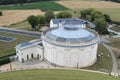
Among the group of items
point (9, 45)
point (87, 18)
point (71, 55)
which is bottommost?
point (9, 45)

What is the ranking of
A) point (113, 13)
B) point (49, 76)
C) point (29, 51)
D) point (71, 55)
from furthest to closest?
point (113, 13), point (29, 51), point (71, 55), point (49, 76)

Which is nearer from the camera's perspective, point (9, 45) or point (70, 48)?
point (70, 48)

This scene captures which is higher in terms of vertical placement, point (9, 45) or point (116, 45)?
point (9, 45)

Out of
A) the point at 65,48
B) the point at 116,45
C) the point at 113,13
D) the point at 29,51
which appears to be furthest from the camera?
the point at 113,13

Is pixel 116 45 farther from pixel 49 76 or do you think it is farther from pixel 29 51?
pixel 49 76

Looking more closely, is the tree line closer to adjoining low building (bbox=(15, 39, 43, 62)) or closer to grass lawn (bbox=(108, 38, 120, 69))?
grass lawn (bbox=(108, 38, 120, 69))

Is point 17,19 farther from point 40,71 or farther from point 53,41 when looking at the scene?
point 40,71

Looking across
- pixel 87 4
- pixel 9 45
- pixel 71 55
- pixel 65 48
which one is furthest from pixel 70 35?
pixel 87 4
